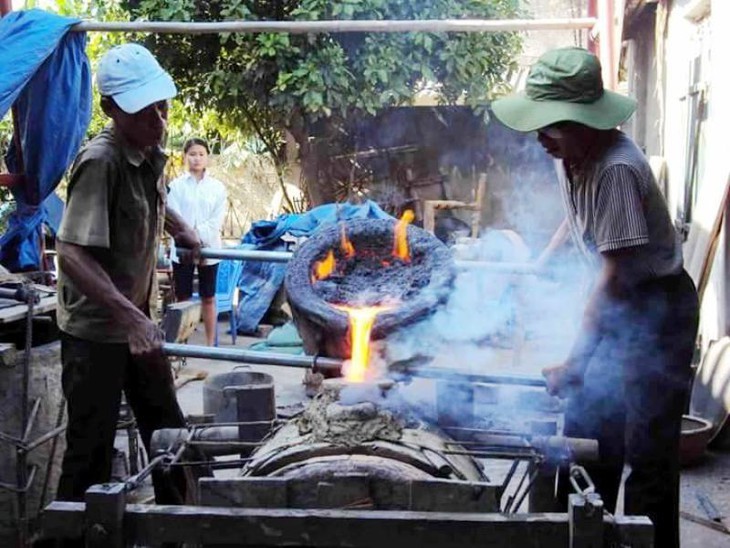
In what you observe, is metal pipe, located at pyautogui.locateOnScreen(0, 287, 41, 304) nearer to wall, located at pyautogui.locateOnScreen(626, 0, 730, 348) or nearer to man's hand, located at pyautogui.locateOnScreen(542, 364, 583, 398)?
man's hand, located at pyautogui.locateOnScreen(542, 364, 583, 398)

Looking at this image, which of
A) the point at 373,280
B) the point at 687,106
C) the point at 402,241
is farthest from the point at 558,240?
the point at 687,106

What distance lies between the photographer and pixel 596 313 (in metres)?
2.91

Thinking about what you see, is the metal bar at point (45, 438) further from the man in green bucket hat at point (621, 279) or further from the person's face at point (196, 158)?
the person's face at point (196, 158)

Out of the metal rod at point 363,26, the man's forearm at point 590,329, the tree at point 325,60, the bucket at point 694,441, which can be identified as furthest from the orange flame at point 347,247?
the tree at point 325,60

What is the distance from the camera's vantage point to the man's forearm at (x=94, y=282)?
2.98 m

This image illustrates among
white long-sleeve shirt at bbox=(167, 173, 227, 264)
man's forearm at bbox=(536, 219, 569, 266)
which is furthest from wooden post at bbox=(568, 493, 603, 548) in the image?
white long-sleeve shirt at bbox=(167, 173, 227, 264)

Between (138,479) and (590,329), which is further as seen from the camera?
(590,329)

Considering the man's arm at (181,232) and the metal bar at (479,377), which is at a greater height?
the man's arm at (181,232)

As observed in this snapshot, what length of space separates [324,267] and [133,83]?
3.66 feet

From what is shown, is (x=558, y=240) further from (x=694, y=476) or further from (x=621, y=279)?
(x=694, y=476)

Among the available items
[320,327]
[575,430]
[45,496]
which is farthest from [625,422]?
[45,496]

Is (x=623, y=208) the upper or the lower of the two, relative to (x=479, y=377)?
upper

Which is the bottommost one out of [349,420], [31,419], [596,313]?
[31,419]

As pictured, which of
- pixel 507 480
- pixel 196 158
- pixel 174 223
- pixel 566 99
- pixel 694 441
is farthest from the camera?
pixel 196 158
